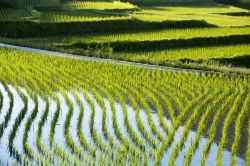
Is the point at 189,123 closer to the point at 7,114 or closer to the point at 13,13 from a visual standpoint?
the point at 7,114

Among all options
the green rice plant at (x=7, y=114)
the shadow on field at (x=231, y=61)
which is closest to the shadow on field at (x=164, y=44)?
the shadow on field at (x=231, y=61)

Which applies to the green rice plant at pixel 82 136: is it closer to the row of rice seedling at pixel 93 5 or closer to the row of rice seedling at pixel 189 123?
the row of rice seedling at pixel 189 123

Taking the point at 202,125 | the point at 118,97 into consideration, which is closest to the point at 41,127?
the point at 202,125

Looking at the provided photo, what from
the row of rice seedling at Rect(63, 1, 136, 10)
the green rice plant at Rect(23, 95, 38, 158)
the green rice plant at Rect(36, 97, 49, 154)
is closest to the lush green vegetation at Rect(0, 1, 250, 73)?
the row of rice seedling at Rect(63, 1, 136, 10)

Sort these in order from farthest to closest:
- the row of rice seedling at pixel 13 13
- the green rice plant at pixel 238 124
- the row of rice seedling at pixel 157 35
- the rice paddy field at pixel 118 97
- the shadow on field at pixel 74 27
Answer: the row of rice seedling at pixel 13 13 < the shadow on field at pixel 74 27 < the row of rice seedling at pixel 157 35 < the green rice plant at pixel 238 124 < the rice paddy field at pixel 118 97

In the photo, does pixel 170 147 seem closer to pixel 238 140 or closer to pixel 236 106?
pixel 238 140

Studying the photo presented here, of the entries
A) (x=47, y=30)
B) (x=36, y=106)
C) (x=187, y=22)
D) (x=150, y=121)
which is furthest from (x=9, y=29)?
(x=150, y=121)
